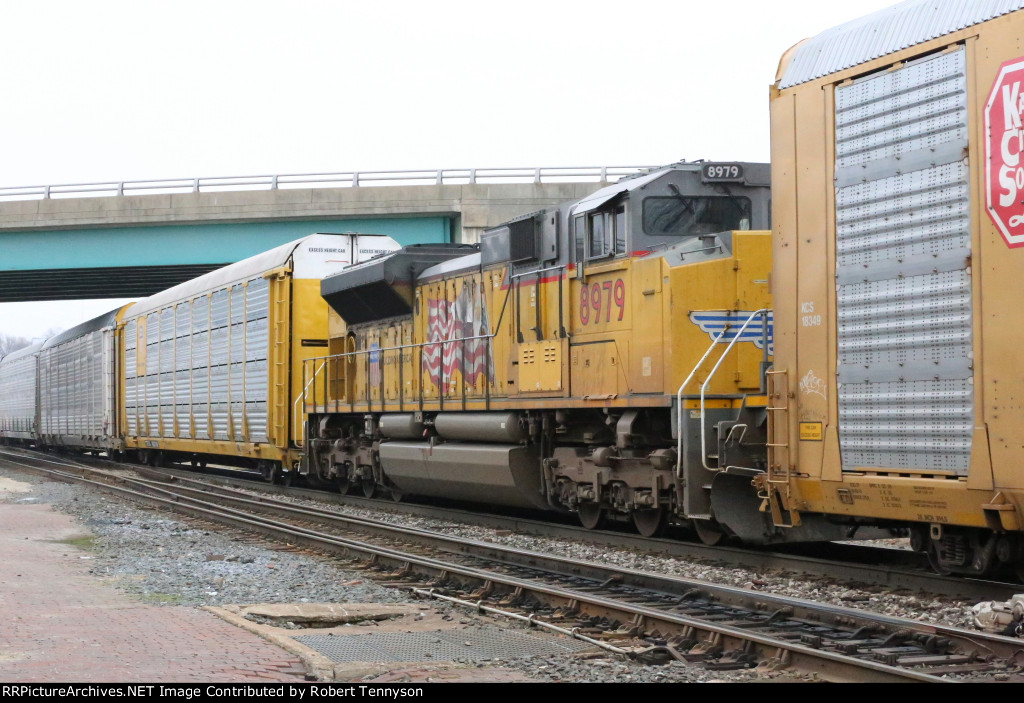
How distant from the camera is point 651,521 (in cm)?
1159

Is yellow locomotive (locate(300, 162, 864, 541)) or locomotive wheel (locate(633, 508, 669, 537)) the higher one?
yellow locomotive (locate(300, 162, 864, 541))

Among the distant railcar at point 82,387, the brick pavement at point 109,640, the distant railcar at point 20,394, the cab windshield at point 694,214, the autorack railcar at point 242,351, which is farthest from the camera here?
the distant railcar at point 20,394

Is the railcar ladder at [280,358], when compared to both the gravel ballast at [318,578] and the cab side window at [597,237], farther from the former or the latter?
the cab side window at [597,237]

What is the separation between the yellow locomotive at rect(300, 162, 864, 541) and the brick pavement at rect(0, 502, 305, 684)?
462 centimetres

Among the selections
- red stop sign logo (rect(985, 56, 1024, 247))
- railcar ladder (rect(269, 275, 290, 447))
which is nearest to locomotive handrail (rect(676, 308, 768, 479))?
red stop sign logo (rect(985, 56, 1024, 247))

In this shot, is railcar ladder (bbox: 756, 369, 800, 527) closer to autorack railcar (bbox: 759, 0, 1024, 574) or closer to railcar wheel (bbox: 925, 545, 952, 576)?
autorack railcar (bbox: 759, 0, 1024, 574)

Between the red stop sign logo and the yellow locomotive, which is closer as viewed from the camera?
the red stop sign logo

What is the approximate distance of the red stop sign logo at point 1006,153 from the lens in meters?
6.92

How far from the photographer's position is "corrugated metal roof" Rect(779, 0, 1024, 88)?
742 centimetres

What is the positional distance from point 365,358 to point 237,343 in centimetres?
469

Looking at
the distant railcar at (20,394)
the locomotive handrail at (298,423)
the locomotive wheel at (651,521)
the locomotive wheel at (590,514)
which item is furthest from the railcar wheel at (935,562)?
the distant railcar at (20,394)

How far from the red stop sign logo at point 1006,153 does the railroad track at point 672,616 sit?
245 centimetres

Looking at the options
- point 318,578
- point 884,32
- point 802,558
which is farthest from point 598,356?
point 884,32

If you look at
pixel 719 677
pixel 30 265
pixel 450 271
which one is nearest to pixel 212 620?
pixel 719 677
